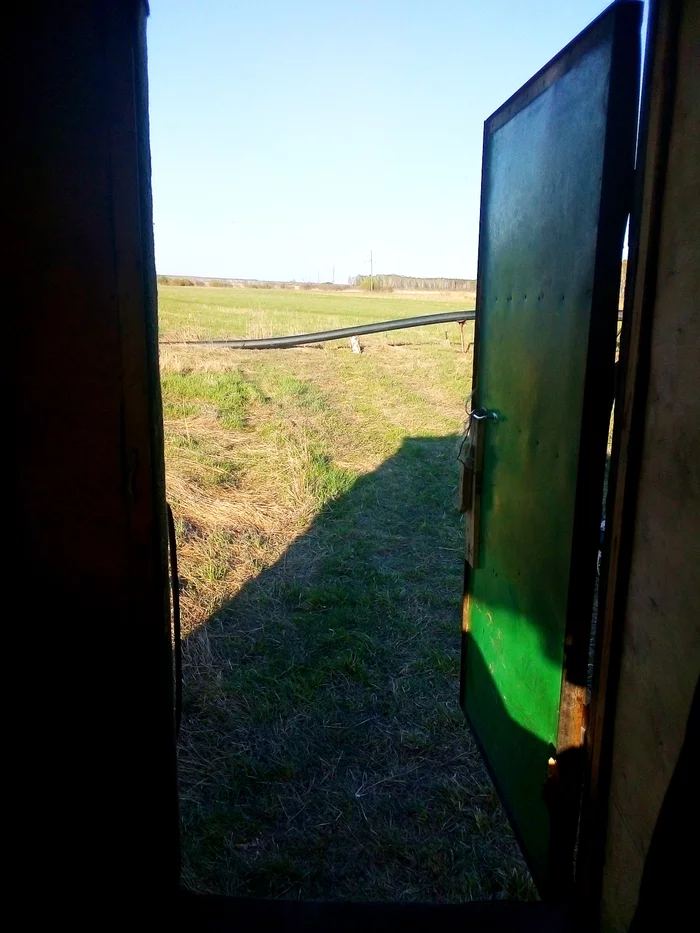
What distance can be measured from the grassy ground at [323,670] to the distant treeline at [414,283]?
44.1 meters

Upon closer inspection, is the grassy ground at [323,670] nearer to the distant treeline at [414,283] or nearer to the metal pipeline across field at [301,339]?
the metal pipeline across field at [301,339]

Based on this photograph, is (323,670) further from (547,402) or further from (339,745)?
(547,402)

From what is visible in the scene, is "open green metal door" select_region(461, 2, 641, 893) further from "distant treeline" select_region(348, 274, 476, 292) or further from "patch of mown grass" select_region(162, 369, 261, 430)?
"distant treeline" select_region(348, 274, 476, 292)

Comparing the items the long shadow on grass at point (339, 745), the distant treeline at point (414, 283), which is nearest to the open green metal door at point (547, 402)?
the long shadow on grass at point (339, 745)

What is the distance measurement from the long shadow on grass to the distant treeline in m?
46.8

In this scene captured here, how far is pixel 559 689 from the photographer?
197 centimetres

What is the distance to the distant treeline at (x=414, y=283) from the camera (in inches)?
2009

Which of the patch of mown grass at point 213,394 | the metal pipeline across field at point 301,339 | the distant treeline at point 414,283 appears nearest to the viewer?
the patch of mown grass at point 213,394

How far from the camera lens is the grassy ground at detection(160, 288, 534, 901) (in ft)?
8.20

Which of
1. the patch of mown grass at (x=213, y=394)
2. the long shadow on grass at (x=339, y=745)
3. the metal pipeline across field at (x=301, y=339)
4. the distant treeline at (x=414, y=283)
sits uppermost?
the distant treeline at (x=414, y=283)

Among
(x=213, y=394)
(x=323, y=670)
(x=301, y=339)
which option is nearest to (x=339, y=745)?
(x=323, y=670)

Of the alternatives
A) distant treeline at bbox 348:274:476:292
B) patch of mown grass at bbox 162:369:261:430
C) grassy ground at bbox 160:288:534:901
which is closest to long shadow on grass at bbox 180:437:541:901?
grassy ground at bbox 160:288:534:901

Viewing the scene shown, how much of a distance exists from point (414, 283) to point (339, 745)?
183ft

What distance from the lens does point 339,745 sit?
10.4ft
